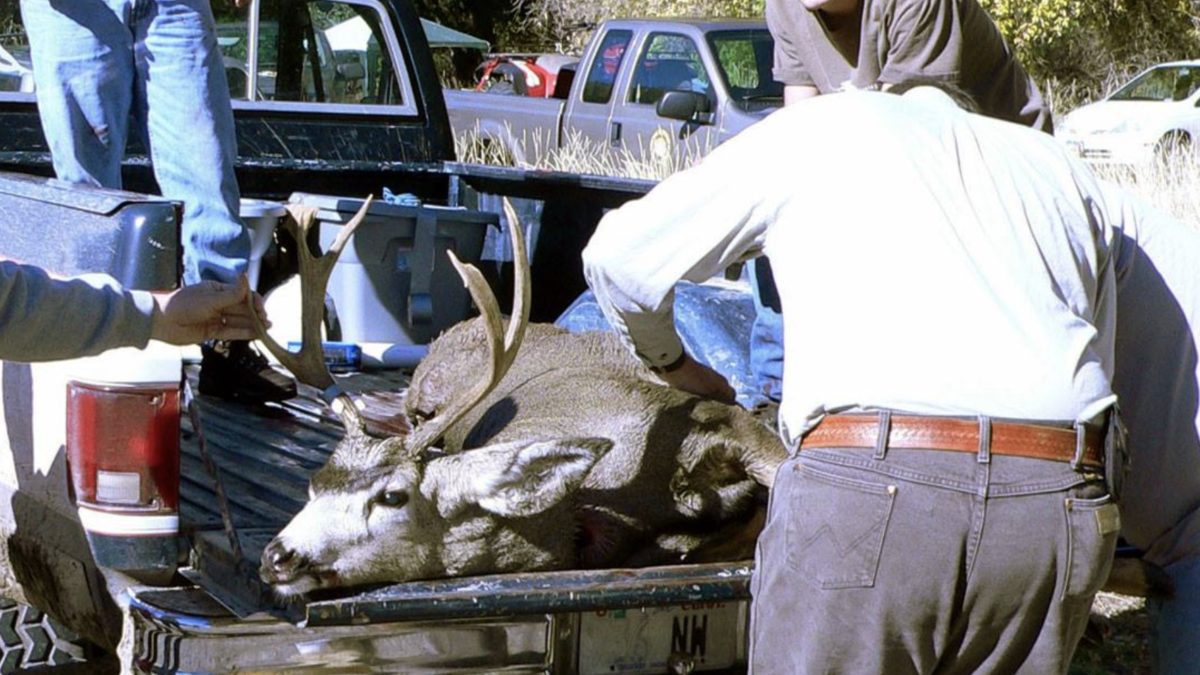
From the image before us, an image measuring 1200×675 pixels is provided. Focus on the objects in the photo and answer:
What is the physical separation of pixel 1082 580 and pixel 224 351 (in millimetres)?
2662

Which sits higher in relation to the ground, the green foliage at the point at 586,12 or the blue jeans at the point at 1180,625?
the blue jeans at the point at 1180,625

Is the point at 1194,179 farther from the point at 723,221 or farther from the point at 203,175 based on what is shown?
the point at 723,221

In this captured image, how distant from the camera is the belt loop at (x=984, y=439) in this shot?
2846mm

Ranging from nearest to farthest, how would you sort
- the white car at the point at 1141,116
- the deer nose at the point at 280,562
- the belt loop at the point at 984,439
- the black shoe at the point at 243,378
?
the belt loop at the point at 984,439 < the deer nose at the point at 280,562 < the black shoe at the point at 243,378 < the white car at the point at 1141,116

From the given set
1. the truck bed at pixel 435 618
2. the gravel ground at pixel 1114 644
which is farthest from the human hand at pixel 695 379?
the gravel ground at pixel 1114 644

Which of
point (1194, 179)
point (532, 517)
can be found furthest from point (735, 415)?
point (1194, 179)

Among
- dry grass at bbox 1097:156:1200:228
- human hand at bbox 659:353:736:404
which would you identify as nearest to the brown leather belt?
human hand at bbox 659:353:736:404

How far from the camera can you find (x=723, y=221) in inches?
121

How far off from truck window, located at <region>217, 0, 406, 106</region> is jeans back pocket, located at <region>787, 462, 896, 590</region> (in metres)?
4.12

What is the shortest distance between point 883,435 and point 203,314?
1.33m

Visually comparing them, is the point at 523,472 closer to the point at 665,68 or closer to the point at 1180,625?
the point at 1180,625

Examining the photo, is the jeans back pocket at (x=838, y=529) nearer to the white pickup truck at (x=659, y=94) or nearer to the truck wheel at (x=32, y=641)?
the truck wheel at (x=32, y=641)

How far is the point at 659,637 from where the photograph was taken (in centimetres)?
363

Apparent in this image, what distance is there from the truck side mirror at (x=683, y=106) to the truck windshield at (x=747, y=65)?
0.25 m
